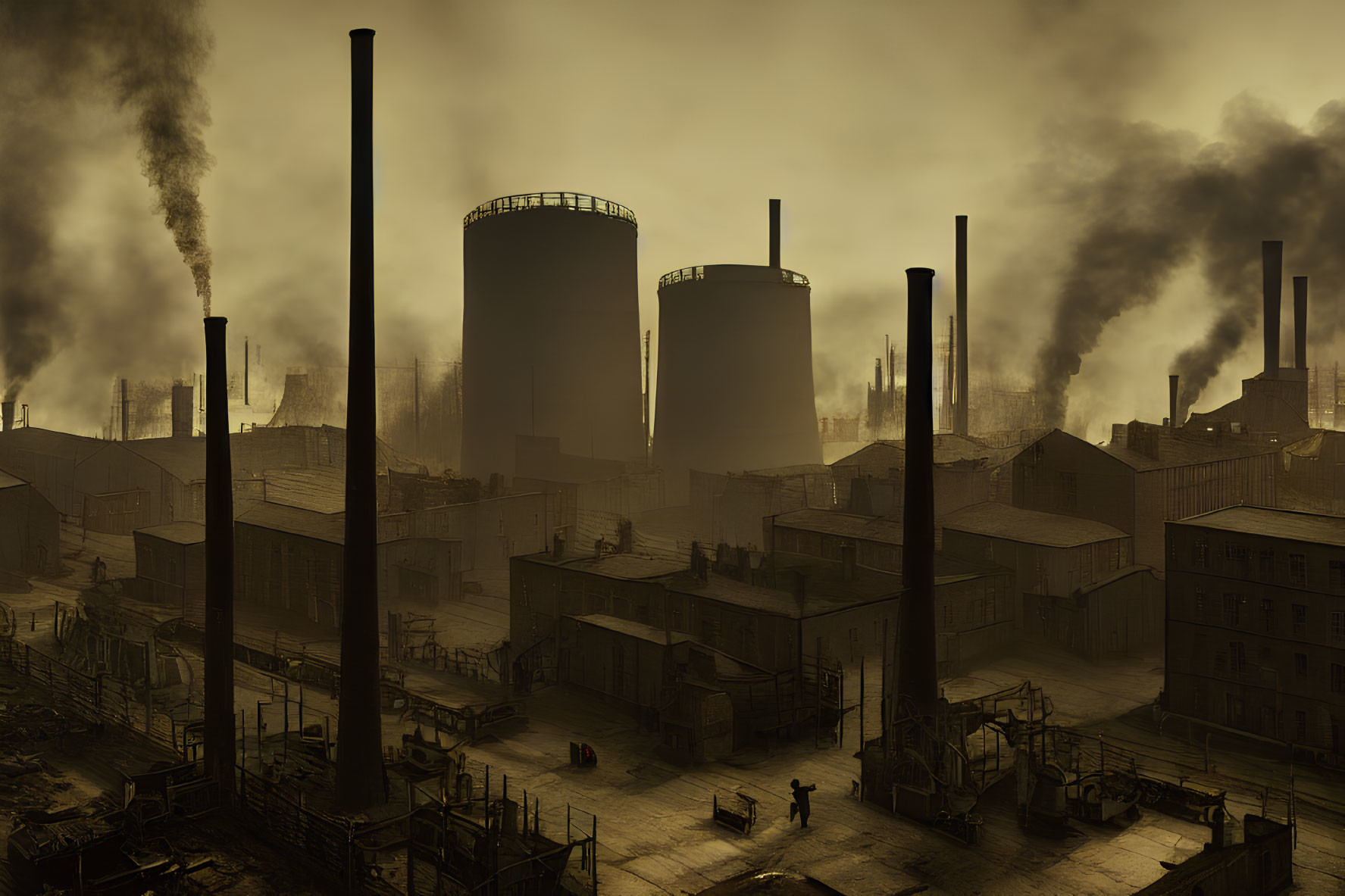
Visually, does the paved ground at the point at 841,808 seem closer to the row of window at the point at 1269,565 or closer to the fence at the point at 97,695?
the fence at the point at 97,695

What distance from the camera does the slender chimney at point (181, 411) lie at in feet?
157

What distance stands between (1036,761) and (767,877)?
5671mm

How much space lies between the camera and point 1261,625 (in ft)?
62.6

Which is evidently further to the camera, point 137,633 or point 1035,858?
point 137,633

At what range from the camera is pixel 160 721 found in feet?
62.5

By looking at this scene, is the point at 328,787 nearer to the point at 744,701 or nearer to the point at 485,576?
the point at 744,701

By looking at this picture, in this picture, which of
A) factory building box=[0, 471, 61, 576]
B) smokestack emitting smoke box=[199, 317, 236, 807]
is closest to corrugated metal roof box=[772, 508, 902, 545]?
smokestack emitting smoke box=[199, 317, 236, 807]

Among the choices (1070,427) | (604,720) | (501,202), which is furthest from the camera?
(1070,427)

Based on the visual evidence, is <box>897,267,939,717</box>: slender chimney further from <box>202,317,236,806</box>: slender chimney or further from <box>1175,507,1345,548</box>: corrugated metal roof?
<box>202,317,236,806</box>: slender chimney

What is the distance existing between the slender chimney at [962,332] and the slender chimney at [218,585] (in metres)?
40.6

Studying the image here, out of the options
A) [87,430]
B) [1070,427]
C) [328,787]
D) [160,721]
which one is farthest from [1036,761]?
[87,430]

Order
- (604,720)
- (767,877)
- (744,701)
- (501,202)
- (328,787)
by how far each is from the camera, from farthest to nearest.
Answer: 1. (501,202)
2. (604,720)
3. (744,701)
4. (328,787)
5. (767,877)

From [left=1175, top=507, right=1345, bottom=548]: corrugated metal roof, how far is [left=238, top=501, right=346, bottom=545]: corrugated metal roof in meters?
21.6

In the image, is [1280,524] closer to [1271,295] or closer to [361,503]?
[361,503]
